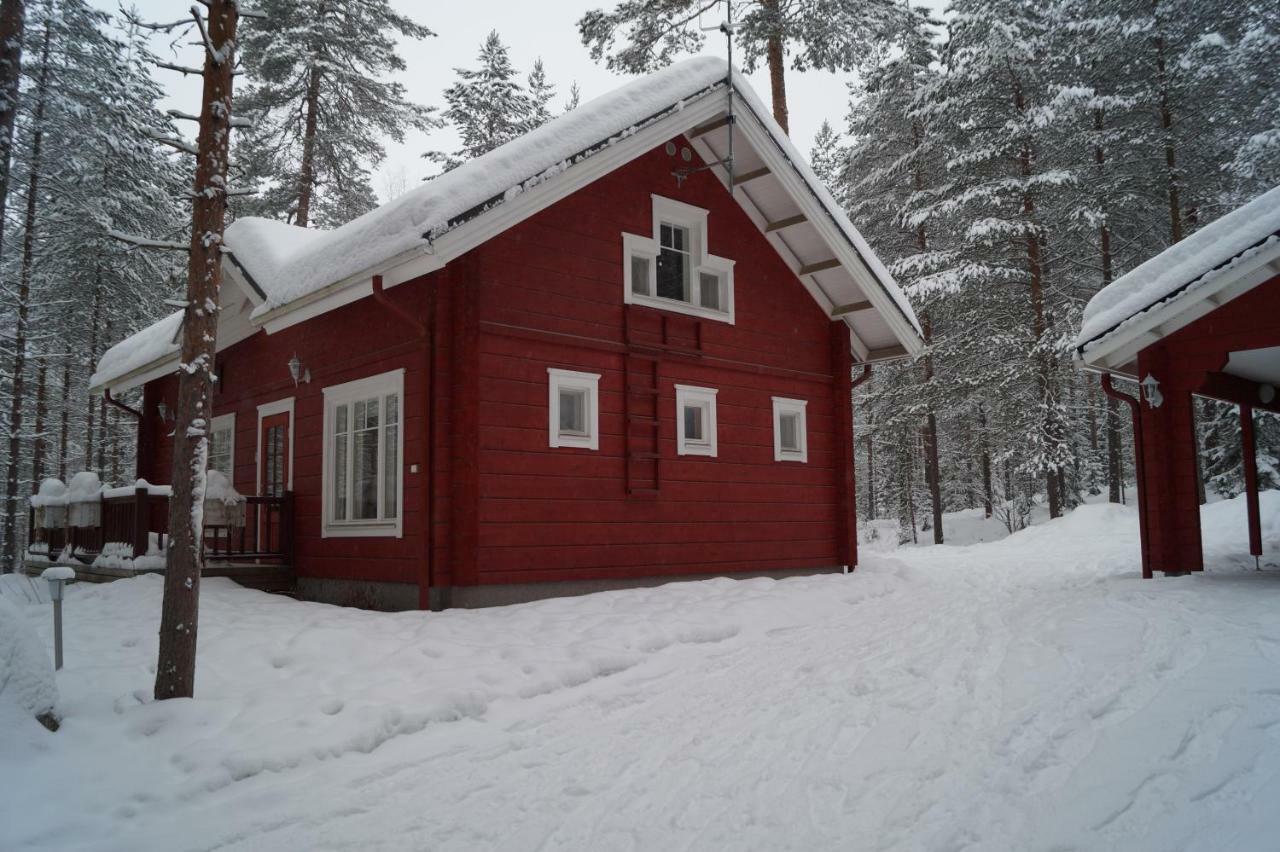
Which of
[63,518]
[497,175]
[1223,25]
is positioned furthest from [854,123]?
[63,518]

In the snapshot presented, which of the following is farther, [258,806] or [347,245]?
[347,245]

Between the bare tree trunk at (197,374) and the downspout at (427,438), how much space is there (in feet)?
9.12

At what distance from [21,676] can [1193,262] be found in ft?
35.9

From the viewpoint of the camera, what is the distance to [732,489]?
1126cm

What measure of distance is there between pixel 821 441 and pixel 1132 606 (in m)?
5.14

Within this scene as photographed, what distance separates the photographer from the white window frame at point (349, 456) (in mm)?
9312

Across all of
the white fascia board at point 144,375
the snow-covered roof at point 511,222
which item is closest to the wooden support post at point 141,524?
the snow-covered roof at point 511,222

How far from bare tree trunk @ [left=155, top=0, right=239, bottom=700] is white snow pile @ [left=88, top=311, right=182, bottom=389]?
818 cm

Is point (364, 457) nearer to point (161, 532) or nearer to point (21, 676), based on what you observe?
point (161, 532)

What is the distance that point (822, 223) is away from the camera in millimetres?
11523

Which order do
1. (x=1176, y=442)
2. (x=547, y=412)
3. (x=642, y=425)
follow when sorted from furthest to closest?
(x=642, y=425) < (x=1176, y=442) < (x=547, y=412)

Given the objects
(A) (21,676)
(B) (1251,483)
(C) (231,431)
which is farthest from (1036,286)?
(A) (21,676)

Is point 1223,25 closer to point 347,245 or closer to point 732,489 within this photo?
point 732,489

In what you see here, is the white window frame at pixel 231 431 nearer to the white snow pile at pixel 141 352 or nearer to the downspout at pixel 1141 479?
the white snow pile at pixel 141 352
